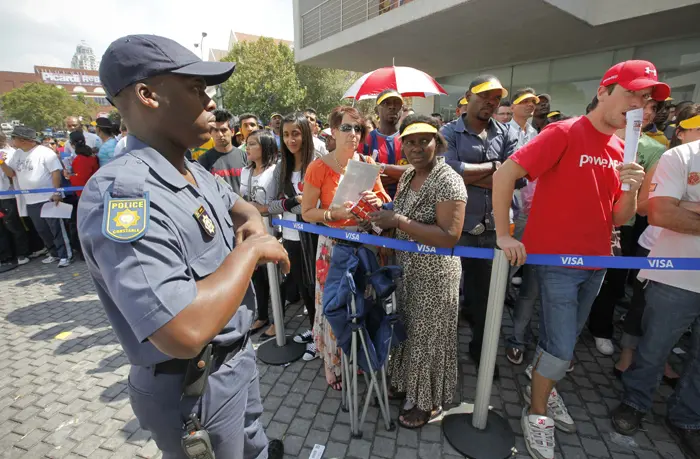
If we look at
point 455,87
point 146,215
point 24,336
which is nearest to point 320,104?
point 455,87

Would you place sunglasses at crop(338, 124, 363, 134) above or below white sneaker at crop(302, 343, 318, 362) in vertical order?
above

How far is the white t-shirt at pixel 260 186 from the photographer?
3623mm

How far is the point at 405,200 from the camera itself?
249 cm

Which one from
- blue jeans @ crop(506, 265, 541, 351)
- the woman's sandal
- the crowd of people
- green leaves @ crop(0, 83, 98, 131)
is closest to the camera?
the crowd of people

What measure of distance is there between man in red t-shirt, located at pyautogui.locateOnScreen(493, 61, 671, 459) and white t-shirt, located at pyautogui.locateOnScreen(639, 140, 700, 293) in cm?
29

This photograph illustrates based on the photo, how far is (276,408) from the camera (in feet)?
9.24

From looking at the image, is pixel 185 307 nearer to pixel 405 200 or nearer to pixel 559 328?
pixel 405 200

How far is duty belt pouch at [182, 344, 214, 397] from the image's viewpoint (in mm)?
1215

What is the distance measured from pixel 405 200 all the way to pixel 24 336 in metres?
4.83

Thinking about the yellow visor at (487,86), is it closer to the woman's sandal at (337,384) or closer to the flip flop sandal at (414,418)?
the flip flop sandal at (414,418)

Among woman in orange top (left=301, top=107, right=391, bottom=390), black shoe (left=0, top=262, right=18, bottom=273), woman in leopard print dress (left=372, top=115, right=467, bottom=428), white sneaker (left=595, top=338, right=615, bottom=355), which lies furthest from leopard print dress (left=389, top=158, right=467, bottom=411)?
black shoe (left=0, top=262, right=18, bottom=273)

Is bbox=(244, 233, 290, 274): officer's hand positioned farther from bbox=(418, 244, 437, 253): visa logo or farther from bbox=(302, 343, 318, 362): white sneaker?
bbox=(302, 343, 318, 362): white sneaker

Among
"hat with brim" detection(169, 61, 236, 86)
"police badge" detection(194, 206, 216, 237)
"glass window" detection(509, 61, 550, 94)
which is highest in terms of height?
"glass window" detection(509, 61, 550, 94)

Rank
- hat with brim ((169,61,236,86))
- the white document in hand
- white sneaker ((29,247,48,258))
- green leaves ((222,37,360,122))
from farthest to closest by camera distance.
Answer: green leaves ((222,37,360,122))
white sneaker ((29,247,48,258))
the white document in hand
hat with brim ((169,61,236,86))
